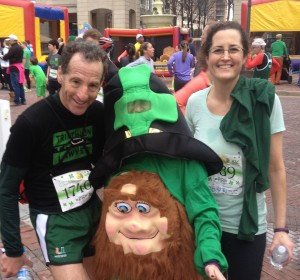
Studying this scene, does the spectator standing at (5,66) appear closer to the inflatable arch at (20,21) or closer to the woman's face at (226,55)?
the inflatable arch at (20,21)

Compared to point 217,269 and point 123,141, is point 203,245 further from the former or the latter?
point 123,141

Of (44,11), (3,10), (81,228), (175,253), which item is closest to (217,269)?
(175,253)

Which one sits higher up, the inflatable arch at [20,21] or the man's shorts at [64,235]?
the inflatable arch at [20,21]

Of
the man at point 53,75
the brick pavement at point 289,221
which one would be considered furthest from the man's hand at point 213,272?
the man at point 53,75

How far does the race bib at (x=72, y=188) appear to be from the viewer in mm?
2021

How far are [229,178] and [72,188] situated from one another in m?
0.76

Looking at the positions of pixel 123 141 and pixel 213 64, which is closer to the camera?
pixel 123 141

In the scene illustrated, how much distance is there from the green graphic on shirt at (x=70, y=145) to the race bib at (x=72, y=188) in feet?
0.26

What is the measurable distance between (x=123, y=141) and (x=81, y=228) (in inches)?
22.2

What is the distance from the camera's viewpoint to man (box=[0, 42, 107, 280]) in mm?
1900

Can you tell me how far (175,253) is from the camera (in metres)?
1.74

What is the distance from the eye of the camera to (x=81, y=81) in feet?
6.13

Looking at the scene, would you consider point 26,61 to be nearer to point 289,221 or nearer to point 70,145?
point 289,221

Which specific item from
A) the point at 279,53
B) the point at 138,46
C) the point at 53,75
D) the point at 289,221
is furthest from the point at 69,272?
the point at 279,53
